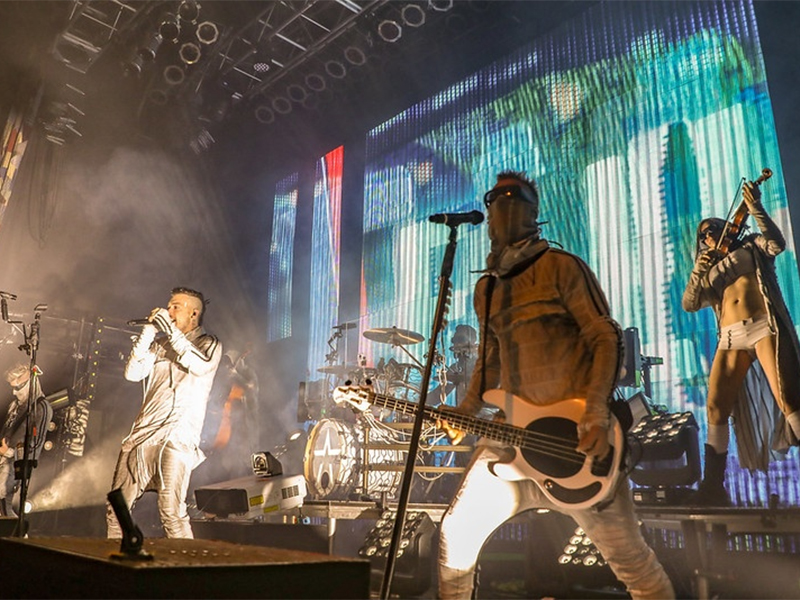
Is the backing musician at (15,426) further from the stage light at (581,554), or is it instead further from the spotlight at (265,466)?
the stage light at (581,554)

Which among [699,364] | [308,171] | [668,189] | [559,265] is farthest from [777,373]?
[308,171]

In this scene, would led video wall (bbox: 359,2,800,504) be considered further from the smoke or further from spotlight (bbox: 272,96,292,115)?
the smoke

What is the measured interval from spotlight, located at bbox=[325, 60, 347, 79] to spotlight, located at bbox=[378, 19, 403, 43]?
1.05m

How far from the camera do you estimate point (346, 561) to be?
62.4 inches

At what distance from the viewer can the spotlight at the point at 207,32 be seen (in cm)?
882

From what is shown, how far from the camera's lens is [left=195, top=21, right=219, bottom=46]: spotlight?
8820 millimetres

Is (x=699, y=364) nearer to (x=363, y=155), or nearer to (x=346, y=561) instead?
(x=346, y=561)

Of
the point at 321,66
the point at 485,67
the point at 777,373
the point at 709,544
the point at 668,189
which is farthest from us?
the point at 321,66

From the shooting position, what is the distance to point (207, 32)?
29.1ft

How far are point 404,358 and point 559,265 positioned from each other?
22.5 ft

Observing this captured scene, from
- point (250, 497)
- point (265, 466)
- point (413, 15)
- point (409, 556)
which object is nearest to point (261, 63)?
point (413, 15)

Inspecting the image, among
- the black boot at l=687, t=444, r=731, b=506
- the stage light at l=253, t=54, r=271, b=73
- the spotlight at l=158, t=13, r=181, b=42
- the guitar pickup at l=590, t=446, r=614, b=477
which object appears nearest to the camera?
the guitar pickup at l=590, t=446, r=614, b=477

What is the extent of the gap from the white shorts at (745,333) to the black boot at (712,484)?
0.88m

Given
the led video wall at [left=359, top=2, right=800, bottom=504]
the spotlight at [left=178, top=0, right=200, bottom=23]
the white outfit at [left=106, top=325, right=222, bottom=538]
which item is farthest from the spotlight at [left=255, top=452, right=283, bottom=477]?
the spotlight at [left=178, top=0, right=200, bottom=23]
